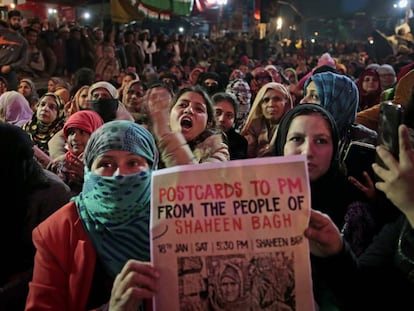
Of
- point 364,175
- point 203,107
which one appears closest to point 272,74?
point 203,107

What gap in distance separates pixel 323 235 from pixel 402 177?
1.00 ft

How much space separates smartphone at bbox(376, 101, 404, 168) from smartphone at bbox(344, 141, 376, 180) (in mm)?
913

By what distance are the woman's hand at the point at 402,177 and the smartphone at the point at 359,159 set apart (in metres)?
1.02

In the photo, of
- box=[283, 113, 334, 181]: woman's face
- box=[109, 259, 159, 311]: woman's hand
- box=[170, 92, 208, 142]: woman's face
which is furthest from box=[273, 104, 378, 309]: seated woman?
box=[170, 92, 208, 142]: woman's face

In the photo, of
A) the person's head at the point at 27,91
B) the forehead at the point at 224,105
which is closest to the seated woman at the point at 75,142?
the forehead at the point at 224,105

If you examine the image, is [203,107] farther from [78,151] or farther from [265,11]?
[265,11]

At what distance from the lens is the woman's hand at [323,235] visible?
1728mm

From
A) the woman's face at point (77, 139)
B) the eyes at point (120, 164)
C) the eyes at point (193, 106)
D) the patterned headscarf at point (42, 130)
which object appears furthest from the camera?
the patterned headscarf at point (42, 130)

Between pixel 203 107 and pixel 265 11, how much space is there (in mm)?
21262

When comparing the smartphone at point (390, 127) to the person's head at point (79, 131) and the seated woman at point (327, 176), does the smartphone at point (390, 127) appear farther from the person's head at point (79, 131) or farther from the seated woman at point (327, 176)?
the person's head at point (79, 131)

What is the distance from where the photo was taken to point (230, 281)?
1.67 m

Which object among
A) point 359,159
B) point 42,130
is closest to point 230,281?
point 359,159

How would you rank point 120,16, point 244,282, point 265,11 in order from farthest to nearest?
point 265,11 → point 120,16 → point 244,282

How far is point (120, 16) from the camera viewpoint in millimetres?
14094
